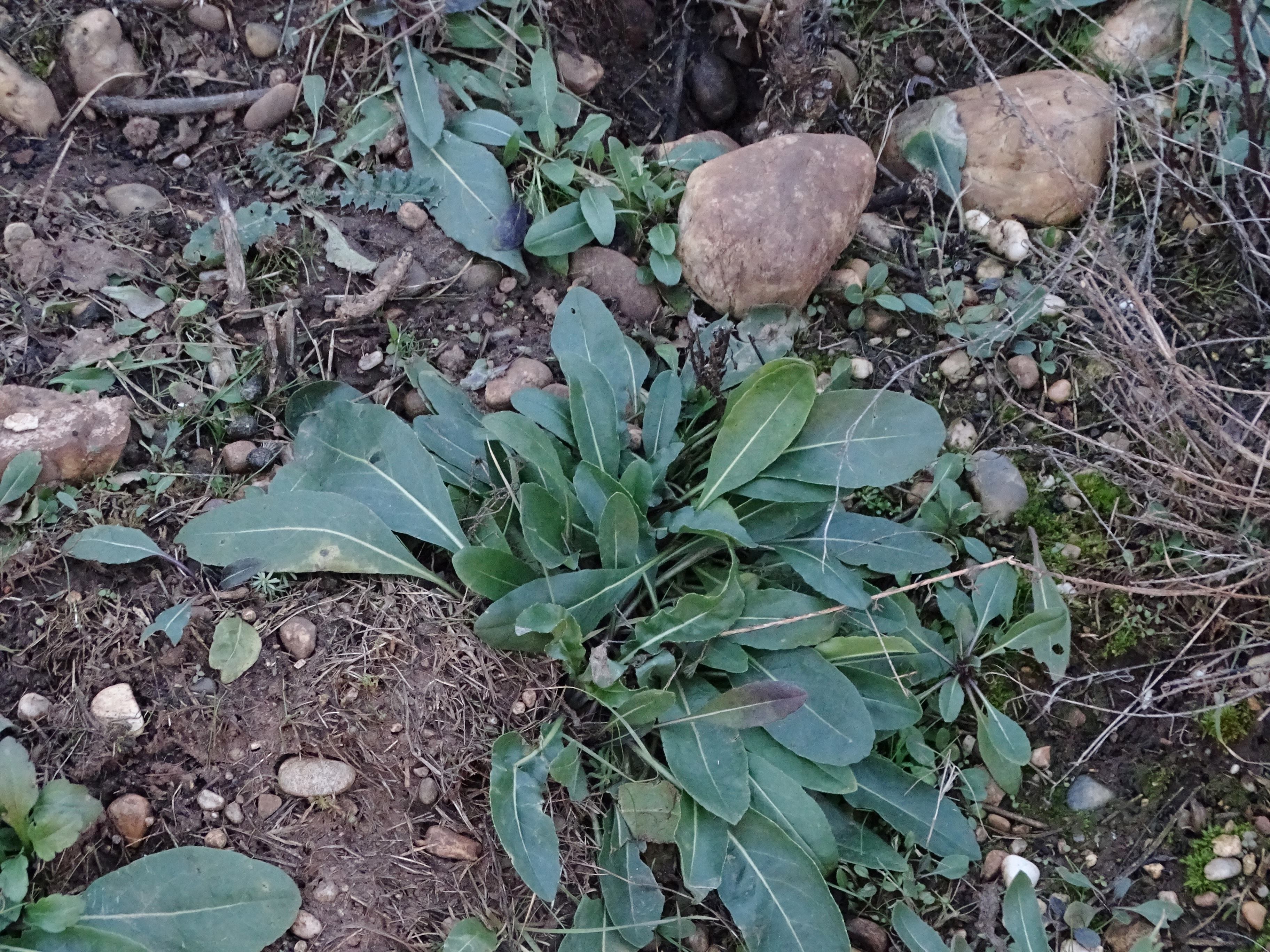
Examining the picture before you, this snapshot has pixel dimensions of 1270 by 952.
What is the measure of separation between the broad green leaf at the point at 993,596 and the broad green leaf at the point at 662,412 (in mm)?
732

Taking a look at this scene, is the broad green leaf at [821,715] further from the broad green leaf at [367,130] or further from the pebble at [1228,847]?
the broad green leaf at [367,130]

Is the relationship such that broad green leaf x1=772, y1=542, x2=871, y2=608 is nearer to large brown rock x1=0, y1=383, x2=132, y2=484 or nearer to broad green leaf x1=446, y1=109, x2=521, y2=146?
broad green leaf x1=446, y1=109, x2=521, y2=146

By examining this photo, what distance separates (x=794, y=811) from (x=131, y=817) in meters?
1.17

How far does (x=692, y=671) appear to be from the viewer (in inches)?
68.6

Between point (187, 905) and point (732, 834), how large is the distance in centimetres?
94

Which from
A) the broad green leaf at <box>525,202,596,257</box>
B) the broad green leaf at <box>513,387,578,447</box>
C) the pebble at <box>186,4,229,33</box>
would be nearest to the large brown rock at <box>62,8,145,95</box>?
the pebble at <box>186,4,229,33</box>

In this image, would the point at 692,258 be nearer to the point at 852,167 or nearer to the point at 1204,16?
the point at 852,167

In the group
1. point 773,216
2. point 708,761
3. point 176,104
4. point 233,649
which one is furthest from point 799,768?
point 176,104

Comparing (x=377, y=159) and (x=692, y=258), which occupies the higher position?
(x=377, y=159)

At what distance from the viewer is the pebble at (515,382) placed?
1.96 metres

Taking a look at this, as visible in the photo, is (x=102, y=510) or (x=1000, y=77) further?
(x=1000, y=77)

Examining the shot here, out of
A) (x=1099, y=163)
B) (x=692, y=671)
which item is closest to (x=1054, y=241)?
(x=1099, y=163)

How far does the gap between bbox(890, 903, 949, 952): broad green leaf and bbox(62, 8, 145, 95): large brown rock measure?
2528 millimetres

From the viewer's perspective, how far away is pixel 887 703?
1762 millimetres
